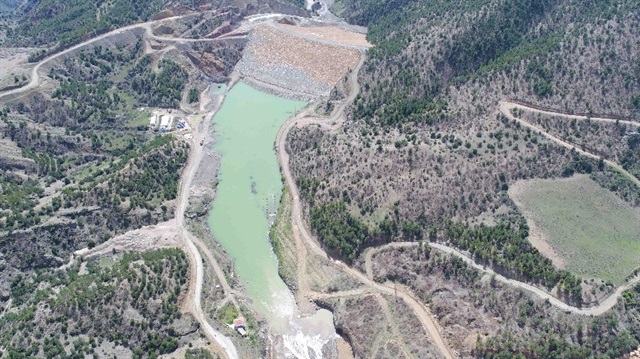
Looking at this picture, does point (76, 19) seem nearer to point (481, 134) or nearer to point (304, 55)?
point (304, 55)

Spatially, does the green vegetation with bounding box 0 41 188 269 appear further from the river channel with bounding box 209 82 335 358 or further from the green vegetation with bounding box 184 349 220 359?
the green vegetation with bounding box 184 349 220 359

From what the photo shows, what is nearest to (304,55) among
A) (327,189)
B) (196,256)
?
(327,189)

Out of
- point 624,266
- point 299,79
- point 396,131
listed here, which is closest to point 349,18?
point 299,79

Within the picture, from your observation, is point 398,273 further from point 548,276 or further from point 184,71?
point 184,71

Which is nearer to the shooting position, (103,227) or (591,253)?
(591,253)

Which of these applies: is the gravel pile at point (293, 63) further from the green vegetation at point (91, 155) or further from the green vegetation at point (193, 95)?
the green vegetation at point (91, 155)

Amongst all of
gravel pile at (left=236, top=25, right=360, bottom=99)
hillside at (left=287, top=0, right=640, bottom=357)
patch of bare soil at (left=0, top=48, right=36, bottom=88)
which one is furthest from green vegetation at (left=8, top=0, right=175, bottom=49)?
hillside at (left=287, top=0, right=640, bottom=357)
